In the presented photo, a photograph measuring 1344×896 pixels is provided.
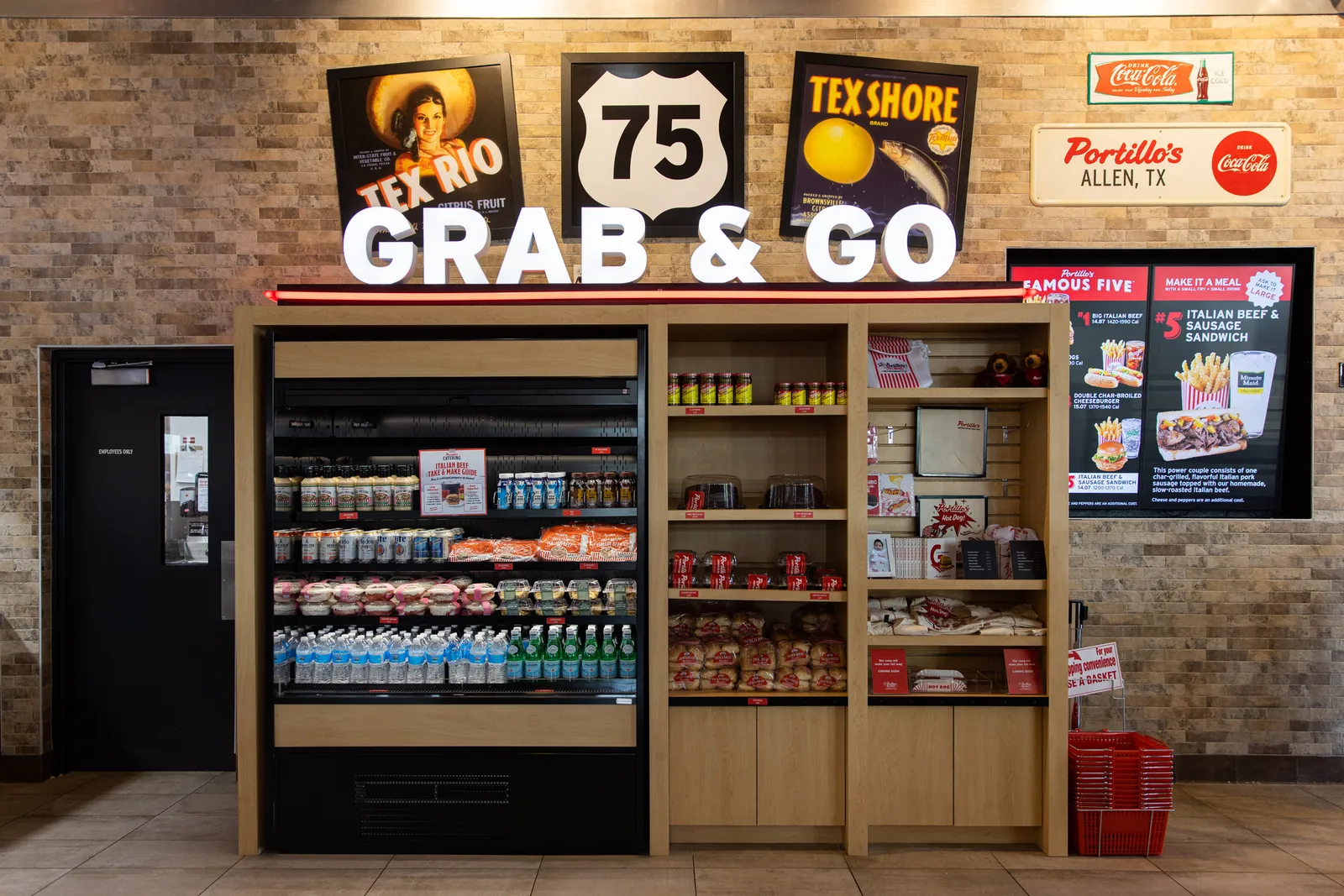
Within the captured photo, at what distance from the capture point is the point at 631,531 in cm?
420

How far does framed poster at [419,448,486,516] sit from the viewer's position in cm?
415

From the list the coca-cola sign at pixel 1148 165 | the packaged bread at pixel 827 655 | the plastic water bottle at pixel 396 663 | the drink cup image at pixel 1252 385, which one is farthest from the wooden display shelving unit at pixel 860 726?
the drink cup image at pixel 1252 385

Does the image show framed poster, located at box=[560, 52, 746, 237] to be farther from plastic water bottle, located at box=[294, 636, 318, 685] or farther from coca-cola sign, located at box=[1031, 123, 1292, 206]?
plastic water bottle, located at box=[294, 636, 318, 685]

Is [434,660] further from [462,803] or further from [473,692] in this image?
[462,803]

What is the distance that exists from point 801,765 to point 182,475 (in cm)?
409

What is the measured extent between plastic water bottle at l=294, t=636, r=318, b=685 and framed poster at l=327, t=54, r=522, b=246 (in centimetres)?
260

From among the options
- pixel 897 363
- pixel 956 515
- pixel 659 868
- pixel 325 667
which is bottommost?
pixel 659 868

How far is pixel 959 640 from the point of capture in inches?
162

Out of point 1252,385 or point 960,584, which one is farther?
point 1252,385

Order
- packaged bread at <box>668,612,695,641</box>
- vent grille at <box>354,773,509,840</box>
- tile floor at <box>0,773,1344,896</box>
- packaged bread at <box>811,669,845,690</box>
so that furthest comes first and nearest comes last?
1. packaged bread at <box>668,612,695,641</box>
2. packaged bread at <box>811,669,845,690</box>
3. vent grille at <box>354,773,509,840</box>
4. tile floor at <box>0,773,1344,896</box>

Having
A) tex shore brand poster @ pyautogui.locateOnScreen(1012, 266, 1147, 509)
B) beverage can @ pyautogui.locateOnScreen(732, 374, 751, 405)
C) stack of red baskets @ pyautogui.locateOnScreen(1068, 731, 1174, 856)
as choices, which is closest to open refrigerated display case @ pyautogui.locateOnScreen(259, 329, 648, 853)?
beverage can @ pyautogui.locateOnScreen(732, 374, 751, 405)

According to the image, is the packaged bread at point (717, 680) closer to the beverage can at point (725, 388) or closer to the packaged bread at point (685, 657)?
the packaged bread at point (685, 657)

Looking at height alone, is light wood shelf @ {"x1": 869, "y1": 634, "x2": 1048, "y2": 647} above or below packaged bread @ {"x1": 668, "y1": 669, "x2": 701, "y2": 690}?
above

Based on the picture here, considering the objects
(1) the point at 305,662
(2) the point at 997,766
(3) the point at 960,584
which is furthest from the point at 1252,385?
(1) the point at 305,662
